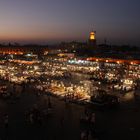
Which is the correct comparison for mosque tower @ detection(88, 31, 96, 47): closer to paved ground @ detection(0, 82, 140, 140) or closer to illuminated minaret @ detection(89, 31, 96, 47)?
illuminated minaret @ detection(89, 31, 96, 47)

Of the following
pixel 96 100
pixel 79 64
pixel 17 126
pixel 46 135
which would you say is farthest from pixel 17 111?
pixel 79 64

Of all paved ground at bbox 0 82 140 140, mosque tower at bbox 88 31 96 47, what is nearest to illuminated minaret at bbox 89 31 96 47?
mosque tower at bbox 88 31 96 47

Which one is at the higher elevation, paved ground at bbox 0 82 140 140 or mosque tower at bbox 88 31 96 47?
mosque tower at bbox 88 31 96 47

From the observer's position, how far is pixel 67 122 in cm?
1115

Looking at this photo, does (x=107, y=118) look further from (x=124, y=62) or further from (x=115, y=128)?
(x=124, y=62)

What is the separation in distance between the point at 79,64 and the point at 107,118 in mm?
22110

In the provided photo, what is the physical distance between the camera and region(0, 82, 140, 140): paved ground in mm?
9789

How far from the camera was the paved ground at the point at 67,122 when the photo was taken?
9789 mm

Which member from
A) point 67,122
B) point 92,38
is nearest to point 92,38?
point 92,38

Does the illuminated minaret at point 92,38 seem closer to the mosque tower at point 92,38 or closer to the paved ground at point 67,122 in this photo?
the mosque tower at point 92,38

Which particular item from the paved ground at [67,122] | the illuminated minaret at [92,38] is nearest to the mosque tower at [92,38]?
the illuminated minaret at [92,38]

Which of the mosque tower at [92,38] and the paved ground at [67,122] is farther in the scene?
the mosque tower at [92,38]

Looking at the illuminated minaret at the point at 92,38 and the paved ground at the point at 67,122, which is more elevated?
the illuminated minaret at the point at 92,38

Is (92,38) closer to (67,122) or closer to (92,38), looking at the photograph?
(92,38)
